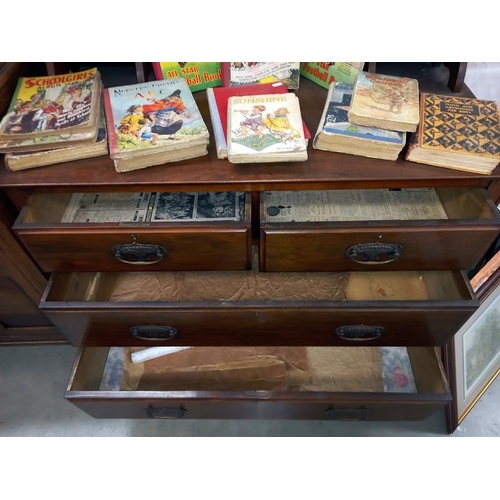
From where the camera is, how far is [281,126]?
31.0 inches

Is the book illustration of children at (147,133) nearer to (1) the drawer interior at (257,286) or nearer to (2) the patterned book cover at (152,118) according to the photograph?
(2) the patterned book cover at (152,118)

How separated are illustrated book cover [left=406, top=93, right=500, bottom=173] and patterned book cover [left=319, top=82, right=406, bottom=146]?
0.15 feet

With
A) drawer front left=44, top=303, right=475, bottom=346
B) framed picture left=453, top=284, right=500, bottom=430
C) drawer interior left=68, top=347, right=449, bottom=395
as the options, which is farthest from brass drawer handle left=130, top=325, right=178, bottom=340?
framed picture left=453, top=284, right=500, bottom=430

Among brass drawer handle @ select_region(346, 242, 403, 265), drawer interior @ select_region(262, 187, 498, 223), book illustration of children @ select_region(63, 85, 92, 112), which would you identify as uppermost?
book illustration of children @ select_region(63, 85, 92, 112)

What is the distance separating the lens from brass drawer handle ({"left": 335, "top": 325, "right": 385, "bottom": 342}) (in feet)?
3.20

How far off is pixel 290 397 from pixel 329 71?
0.75 metres

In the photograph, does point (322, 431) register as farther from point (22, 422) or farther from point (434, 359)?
point (22, 422)

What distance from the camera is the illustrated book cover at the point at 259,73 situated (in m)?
0.90

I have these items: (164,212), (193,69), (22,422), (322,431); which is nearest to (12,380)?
(22,422)

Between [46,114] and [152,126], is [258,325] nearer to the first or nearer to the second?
[152,126]

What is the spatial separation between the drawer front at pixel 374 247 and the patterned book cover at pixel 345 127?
0.56 feet

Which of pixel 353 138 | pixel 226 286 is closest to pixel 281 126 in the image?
pixel 353 138

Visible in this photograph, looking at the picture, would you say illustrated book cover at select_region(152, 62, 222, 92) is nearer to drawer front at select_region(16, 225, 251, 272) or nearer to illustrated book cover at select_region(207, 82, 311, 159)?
illustrated book cover at select_region(207, 82, 311, 159)

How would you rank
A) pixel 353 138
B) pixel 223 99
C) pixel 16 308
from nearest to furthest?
pixel 353 138 → pixel 223 99 → pixel 16 308
